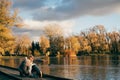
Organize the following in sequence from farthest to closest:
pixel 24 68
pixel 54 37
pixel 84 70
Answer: pixel 54 37
pixel 84 70
pixel 24 68

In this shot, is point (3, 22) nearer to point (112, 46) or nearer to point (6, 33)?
point (6, 33)

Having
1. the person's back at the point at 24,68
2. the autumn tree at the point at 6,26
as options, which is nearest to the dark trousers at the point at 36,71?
the person's back at the point at 24,68

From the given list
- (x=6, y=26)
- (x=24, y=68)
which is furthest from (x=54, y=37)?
(x=24, y=68)

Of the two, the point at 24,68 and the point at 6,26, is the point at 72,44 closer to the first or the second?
the point at 6,26

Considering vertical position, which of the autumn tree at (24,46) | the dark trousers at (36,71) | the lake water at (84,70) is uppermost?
the autumn tree at (24,46)

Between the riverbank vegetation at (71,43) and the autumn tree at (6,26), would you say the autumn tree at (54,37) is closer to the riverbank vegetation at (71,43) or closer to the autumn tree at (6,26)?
the riverbank vegetation at (71,43)

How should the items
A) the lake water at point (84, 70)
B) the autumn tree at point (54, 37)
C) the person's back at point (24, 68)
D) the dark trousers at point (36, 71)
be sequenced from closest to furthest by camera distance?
1. the dark trousers at point (36, 71)
2. the person's back at point (24, 68)
3. the lake water at point (84, 70)
4. the autumn tree at point (54, 37)

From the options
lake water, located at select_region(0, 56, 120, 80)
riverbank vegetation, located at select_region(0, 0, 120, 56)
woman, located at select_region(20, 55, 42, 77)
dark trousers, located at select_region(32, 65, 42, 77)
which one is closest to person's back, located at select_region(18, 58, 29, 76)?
woman, located at select_region(20, 55, 42, 77)

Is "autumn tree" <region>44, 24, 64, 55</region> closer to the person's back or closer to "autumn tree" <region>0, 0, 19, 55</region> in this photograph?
"autumn tree" <region>0, 0, 19, 55</region>

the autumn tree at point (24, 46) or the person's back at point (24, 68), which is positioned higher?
the autumn tree at point (24, 46)

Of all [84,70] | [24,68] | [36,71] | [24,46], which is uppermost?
[24,46]

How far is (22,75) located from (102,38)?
439 feet

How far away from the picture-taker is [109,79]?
31297 millimetres

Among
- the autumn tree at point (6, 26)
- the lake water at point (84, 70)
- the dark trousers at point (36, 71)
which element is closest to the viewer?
the dark trousers at point (36, 71)
